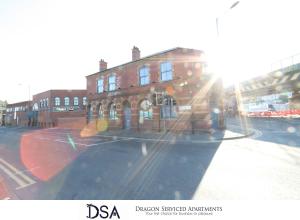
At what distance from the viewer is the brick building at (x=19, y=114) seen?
152 feet

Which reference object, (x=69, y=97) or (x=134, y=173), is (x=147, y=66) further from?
(x=69, y=97)

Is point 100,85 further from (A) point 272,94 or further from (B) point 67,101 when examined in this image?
(A) point 272,94

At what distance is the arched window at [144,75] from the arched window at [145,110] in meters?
2.12

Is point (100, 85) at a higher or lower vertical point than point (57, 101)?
higher

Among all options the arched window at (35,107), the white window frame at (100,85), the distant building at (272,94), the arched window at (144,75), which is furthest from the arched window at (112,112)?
the arched window at (35,107)

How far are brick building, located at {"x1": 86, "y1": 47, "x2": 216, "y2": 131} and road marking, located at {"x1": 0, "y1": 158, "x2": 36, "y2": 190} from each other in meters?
10.0

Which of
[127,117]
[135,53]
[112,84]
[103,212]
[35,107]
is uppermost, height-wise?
[135,53]

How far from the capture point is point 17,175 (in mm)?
6203

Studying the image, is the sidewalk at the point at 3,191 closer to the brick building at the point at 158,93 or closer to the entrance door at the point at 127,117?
the brick building at the point at 158,93

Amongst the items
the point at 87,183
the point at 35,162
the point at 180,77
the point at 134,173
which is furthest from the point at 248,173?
the point at 180,77

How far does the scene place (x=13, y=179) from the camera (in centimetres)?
582

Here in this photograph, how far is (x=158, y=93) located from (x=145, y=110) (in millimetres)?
4971

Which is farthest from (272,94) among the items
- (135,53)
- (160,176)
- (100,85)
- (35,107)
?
(35,107)

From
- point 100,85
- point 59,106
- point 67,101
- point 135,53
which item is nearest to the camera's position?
point 135,53
